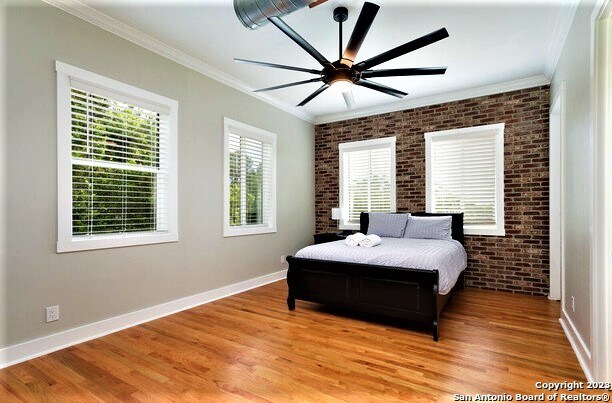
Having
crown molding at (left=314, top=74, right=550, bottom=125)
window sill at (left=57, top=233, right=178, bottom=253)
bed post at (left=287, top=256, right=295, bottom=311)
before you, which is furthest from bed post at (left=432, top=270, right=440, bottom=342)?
crown molding at (left=314, top=74, right=550, bottom=125)

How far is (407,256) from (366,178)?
2807 mm

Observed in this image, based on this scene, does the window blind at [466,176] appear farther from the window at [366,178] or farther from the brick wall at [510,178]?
the window at [366,178]

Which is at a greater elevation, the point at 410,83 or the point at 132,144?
the point at 410,83

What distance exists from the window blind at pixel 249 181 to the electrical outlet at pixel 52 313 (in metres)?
2.20

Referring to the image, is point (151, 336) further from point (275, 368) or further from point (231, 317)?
point (275, 368)

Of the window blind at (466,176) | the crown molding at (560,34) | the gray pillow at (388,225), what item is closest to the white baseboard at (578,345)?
the window blind at (466,176)

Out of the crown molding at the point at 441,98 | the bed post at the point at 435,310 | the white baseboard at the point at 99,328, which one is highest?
the crown molding at the point at 441,98

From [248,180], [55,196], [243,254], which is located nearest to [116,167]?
[55,196]

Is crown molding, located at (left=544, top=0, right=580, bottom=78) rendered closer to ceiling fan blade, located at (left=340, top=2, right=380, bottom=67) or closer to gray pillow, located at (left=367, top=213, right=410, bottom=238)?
ceiling fan blade, located at (left=340, top=2, right=380, bottom=67)

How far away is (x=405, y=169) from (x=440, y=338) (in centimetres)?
305

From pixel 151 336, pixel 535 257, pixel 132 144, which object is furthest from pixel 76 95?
pixel 535 257

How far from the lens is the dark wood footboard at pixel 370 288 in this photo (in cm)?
301

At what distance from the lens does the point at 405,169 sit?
539 centimetres

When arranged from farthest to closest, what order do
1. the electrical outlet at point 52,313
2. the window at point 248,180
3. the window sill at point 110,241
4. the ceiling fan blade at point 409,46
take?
the window at point 248,180
the window sill at point 110,241
the electrical outlet at point 52,313
the ceiling fan blade at point 409,46
